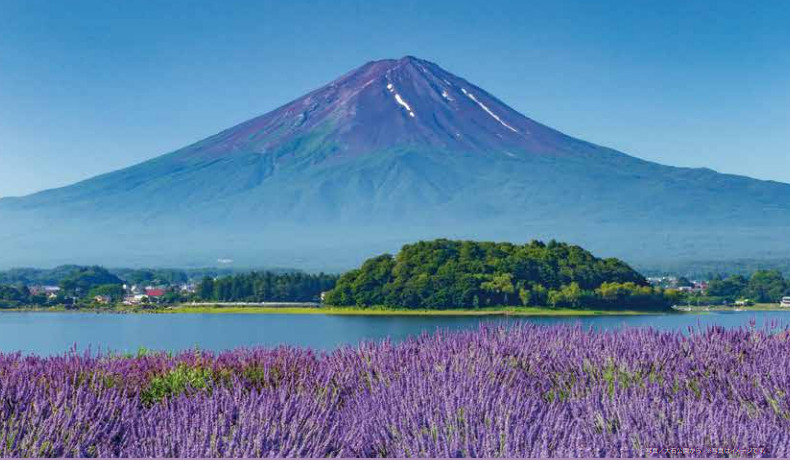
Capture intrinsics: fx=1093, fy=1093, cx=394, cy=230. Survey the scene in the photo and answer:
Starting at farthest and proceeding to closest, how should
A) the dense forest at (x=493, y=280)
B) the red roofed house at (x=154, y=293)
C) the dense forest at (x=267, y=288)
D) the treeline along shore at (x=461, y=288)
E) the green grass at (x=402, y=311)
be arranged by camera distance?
the red roofed house at (x=154, y=293) → the dense forest at (x=267, y=288) → the treeline along shore at (x=461, y=288) → the dense forest at (x=493, y=280) → the green grass at (x=402, y=311)

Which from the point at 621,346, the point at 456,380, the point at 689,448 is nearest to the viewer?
the point at 689,448

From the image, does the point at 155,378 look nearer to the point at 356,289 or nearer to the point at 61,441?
the point at 61,441

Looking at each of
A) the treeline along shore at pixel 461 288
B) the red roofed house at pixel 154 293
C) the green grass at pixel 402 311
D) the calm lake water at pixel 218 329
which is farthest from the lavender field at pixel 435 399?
the red roofed house at pixel 154 293

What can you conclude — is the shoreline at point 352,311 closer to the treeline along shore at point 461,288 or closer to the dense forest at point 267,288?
the treeline along shore at point 461,288

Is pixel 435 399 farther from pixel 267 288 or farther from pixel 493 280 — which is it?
pixel 267 288

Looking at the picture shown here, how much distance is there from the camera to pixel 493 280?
193 ft

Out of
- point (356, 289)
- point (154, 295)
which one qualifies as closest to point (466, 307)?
point (356, 289)

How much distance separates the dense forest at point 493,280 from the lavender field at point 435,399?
45.9 metres

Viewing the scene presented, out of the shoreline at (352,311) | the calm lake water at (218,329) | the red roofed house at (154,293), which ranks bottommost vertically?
the calm lake water at (218,329)

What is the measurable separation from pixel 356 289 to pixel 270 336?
22.6m

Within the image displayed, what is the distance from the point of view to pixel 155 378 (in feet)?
29.6

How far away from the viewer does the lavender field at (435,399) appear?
598 centimetres

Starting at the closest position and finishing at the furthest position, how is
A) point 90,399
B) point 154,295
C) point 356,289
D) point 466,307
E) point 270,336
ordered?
point 90,399 < point 270,336 < point 466,307 < point 356,289 < point 154,295

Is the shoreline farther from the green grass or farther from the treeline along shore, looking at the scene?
the treeline along shore
